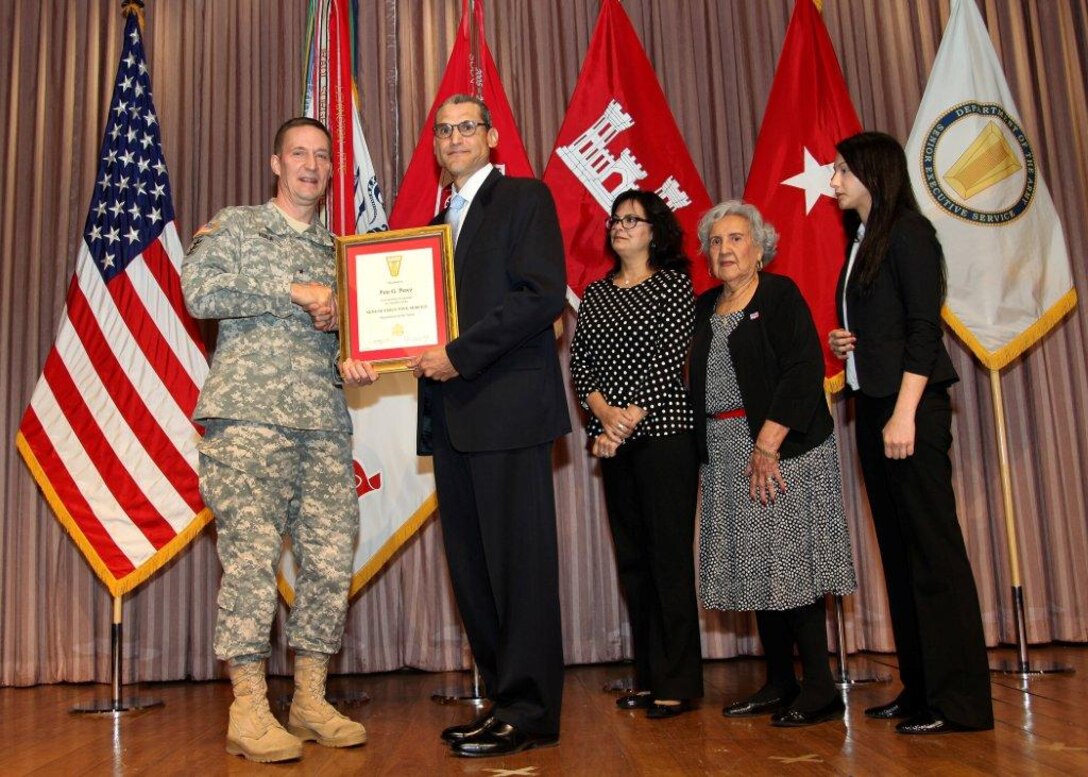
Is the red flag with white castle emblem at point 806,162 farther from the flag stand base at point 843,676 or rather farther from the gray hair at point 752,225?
the flag stand base at point 843,676

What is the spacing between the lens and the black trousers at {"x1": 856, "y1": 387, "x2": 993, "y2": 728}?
2.34 metres

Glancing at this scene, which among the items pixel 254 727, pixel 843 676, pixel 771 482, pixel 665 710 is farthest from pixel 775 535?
pixel 254 727

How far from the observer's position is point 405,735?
265cm

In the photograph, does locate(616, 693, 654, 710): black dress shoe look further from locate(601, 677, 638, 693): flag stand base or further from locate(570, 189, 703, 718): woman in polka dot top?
locate(601, 677, 638, 693): flag stand base

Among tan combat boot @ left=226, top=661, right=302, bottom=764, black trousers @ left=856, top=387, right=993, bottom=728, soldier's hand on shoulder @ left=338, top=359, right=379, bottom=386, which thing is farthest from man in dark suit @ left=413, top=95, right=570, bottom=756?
black trousers @ left=856, top=387, right=993, bottom=728

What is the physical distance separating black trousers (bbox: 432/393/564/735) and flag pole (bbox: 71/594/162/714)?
5.46 ft

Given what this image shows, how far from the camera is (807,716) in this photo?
2.55 meters

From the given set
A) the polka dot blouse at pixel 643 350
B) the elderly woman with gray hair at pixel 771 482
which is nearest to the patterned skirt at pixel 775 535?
the elderly woman with gray hair at pixel 771 482

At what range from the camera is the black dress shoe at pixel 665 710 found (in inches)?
107

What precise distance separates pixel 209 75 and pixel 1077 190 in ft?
13.1

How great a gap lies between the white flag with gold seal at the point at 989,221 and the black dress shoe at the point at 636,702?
190cm

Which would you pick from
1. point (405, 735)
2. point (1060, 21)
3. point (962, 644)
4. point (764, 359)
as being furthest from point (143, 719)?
point (1060, 21)

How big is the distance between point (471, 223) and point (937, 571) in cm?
150

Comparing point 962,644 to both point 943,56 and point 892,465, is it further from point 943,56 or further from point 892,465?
point 943,56
